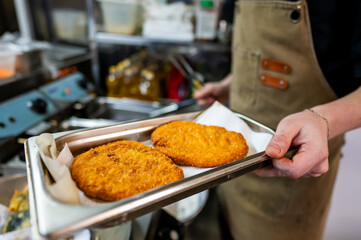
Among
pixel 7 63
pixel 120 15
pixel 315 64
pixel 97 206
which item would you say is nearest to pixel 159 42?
pixel 120 15

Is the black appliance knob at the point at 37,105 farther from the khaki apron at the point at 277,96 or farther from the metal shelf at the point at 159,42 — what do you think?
the khaki apron at the point at 277,96

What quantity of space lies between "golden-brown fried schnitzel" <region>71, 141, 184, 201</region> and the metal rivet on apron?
790 mm

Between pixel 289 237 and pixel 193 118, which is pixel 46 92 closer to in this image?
pixel 193 118

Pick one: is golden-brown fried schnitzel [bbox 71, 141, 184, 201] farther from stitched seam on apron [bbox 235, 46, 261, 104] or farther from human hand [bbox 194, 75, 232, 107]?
human hand [bbox 194, 75, 232, 107]

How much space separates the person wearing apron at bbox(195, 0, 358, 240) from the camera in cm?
108

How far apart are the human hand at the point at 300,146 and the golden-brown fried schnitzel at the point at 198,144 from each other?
0.39ft

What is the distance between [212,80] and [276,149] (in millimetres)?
1729

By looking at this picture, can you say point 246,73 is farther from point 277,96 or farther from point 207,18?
point 207,18

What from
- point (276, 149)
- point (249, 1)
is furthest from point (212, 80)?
point (276, 149)

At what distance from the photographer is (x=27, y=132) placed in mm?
1363

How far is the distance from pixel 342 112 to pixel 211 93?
2.72 ft

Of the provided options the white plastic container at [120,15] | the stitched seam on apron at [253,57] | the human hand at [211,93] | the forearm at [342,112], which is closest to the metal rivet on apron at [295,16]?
the stitched seam on apron at [253,57]

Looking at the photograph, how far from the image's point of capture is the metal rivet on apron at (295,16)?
104cm

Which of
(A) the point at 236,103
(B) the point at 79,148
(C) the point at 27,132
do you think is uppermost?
(B) the point at 79,148
